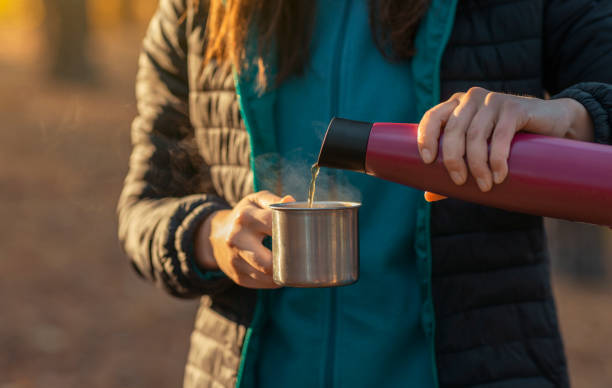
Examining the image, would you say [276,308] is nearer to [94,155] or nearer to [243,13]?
[243,13]

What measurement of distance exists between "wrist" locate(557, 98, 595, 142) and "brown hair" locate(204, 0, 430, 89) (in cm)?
47

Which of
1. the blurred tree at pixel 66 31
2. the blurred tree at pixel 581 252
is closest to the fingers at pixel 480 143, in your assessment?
the blurred tree at pixel 581 252

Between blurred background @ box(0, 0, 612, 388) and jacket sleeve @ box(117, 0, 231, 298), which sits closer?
jacket sleeve @ box(117, 0, 231, 298)

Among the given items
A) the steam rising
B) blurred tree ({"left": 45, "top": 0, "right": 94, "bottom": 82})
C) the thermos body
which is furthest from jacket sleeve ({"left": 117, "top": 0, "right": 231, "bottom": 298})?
blurred tree ({"left": 45, "top": 0, "right": 94, "bottom": 82})

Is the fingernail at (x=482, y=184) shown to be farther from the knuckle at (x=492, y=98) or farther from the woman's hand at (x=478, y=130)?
the knuckle at (x=492, y=98)

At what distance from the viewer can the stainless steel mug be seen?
4.58 ft

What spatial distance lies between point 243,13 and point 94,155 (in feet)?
35.6

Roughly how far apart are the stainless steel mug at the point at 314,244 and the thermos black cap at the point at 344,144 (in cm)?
9

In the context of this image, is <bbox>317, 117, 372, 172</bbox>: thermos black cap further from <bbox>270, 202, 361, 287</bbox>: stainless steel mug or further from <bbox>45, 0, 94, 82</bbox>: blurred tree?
<bbox>45, 0, 94, 82</bbox>: blurred tree

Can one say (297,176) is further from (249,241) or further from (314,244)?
(314,244)

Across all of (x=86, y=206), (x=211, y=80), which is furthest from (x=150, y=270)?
(x=86, y=206)

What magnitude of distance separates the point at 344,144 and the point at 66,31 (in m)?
14.9

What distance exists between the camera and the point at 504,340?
5.78 ft

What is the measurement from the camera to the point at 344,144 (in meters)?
1.38
